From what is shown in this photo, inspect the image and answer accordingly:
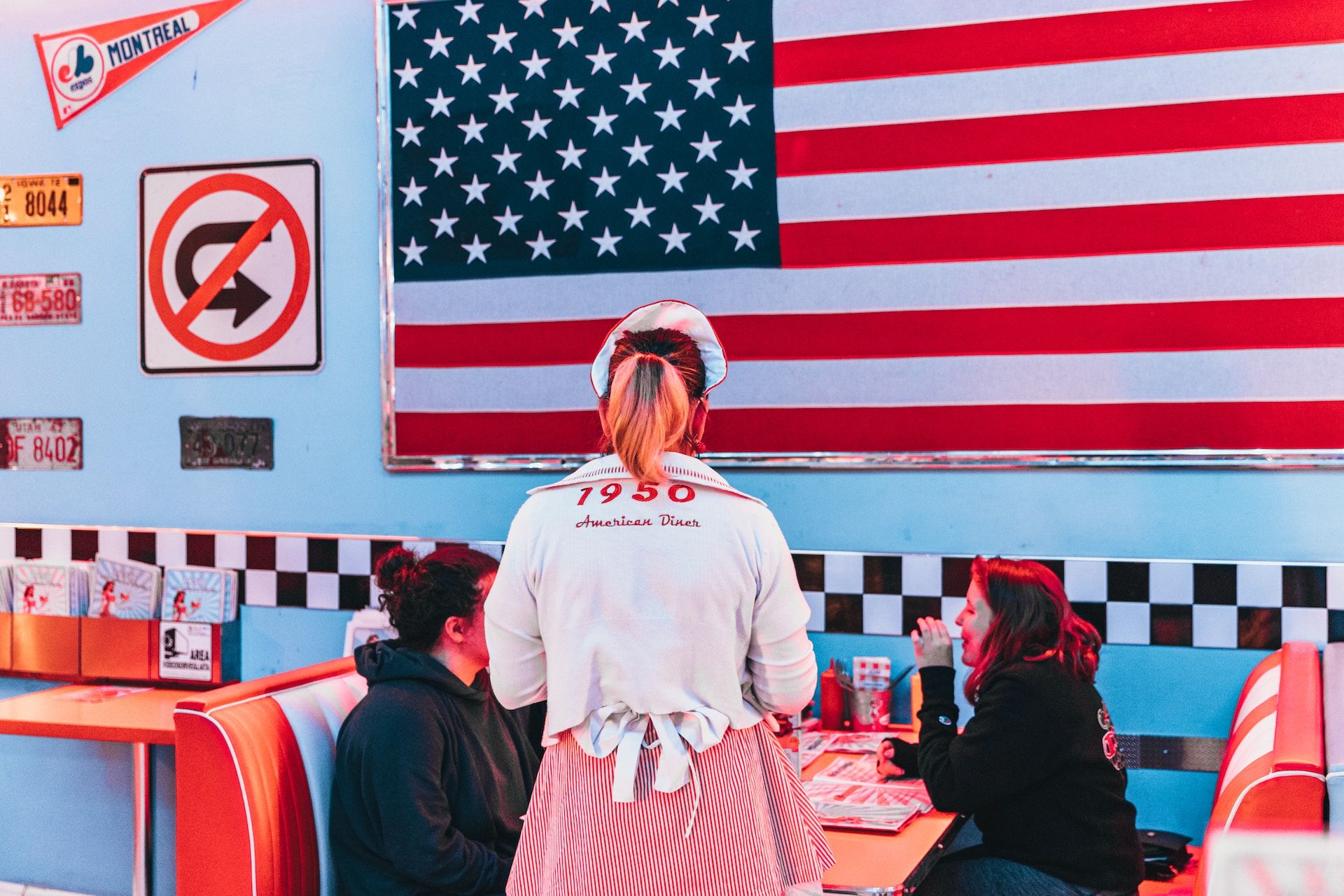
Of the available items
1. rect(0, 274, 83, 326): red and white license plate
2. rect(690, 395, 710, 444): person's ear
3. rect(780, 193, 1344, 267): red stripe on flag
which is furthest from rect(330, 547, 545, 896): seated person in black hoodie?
rect(0, 274, 83, 326): red and white license plate

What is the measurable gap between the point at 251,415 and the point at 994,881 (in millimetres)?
2664

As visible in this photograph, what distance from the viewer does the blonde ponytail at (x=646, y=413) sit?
1.90 meters

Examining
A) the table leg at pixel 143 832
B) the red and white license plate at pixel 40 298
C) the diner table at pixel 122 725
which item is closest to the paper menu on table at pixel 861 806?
the diner table at pixel 122 725

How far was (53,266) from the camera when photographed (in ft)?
13.7

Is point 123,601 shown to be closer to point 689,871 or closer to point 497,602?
point 497,602

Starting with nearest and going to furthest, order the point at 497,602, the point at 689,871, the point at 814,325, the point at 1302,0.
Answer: the point at 689,871 → the point at 497,602 → the point at 1302,0 → the point at 814,325

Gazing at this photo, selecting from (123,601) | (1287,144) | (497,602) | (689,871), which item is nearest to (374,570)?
(123,601)

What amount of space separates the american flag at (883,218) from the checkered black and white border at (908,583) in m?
0.31

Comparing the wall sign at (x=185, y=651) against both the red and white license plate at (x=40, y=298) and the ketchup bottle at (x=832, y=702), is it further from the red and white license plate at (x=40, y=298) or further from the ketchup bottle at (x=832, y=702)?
the ketchup bottle at (x=832, y=702)

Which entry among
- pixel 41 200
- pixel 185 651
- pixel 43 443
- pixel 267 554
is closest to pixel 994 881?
pixel 267 554

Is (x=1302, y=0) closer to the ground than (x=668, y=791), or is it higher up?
higher up

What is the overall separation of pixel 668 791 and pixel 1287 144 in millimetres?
2419

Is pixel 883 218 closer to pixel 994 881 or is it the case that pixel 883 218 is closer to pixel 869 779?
pixel 869 779

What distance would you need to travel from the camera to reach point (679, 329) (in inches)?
80.4
